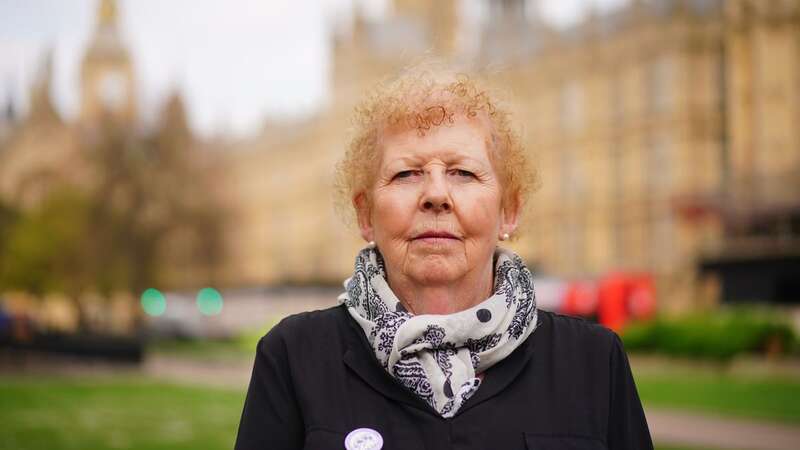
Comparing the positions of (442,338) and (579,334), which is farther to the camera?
(579,334)

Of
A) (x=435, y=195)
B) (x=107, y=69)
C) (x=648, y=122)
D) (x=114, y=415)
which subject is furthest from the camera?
(x=107, y=69)

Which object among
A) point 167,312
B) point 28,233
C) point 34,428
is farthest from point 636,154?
point 34,428

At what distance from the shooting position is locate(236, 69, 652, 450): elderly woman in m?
2.15

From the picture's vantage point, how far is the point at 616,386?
2285 millimetres

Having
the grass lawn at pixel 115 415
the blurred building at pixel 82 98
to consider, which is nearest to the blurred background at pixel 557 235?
the grass lawn at pixel 115 415

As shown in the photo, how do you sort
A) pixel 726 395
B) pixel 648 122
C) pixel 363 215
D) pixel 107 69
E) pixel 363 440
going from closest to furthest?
pixel 363 440, pixel 363 215, pixel 726 395, pixel 648 122, pixel 107 69

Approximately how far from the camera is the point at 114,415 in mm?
11516

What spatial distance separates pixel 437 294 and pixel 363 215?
317mm

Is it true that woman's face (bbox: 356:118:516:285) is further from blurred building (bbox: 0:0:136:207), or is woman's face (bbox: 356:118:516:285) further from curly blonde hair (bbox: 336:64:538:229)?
blurred building (bbox: 0:0:136:207)

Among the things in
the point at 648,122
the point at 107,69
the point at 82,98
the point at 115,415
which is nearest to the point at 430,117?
the point at 115,415

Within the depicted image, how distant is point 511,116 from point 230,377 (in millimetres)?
16866

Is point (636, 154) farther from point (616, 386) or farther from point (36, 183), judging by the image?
point (616, 386)

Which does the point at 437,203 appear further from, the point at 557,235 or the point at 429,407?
the point at 557,235

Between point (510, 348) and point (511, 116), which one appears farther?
point (511, 116)
